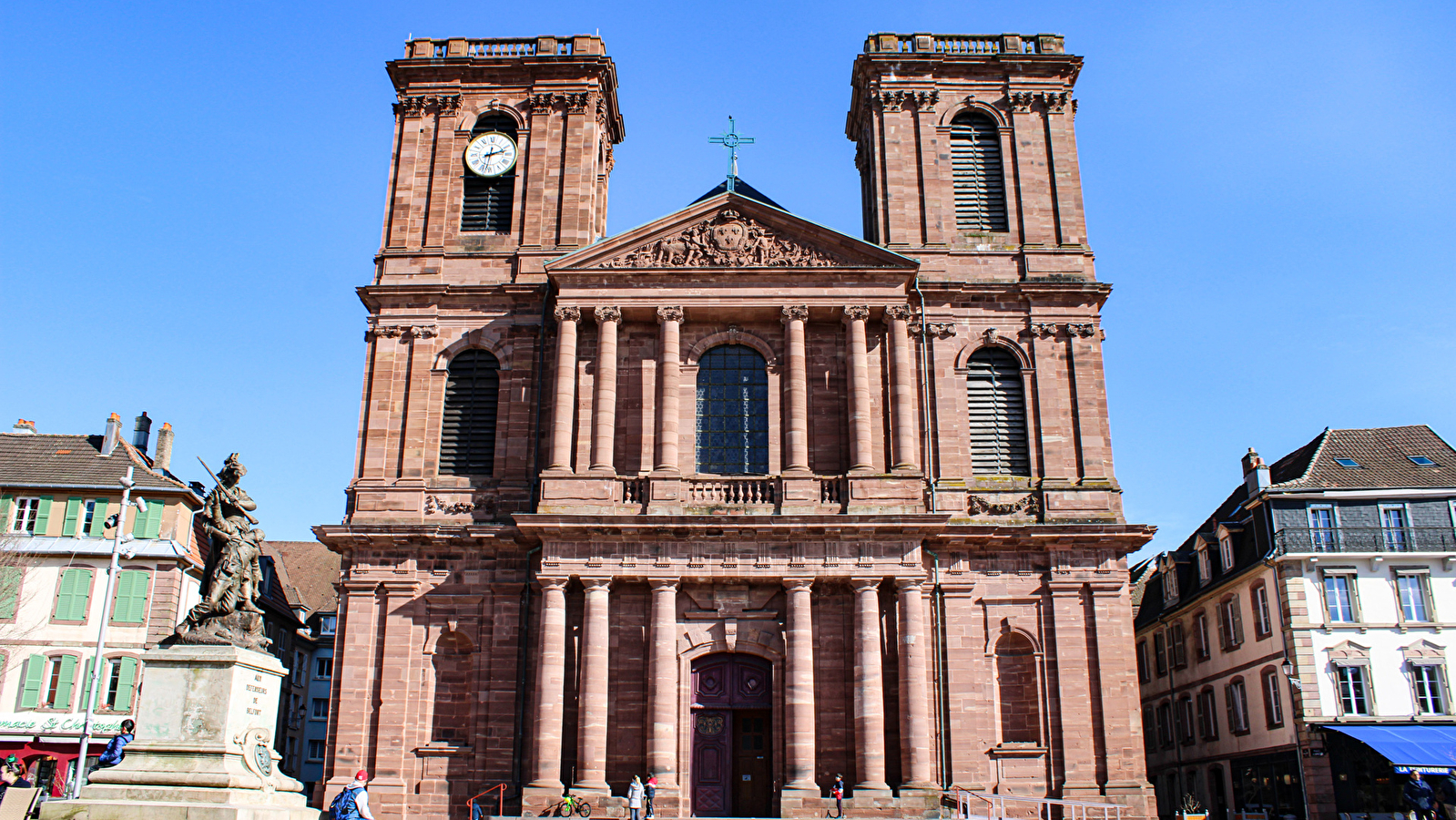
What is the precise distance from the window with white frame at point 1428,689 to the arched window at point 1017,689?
40.7 feet

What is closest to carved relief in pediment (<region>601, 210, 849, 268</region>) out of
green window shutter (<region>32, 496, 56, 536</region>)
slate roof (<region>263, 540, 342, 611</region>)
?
green window shutter (<region>32, 496, 56, 536</region>)

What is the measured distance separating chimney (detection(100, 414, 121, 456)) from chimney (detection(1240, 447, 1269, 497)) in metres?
37.0

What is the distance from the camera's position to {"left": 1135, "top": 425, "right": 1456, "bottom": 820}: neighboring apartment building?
99.4 ft

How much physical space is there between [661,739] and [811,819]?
3451 mm

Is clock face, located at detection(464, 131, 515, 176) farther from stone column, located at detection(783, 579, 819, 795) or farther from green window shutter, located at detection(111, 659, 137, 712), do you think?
green window shutter, located at detection(111, 659, 137, 712)

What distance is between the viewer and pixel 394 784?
25.3m

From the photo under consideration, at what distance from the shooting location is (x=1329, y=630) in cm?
3164

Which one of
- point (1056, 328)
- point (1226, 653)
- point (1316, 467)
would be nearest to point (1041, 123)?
point (1056, 328)

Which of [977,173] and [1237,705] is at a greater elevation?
[977,173]

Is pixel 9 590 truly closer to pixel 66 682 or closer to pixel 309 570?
pixel 66 682

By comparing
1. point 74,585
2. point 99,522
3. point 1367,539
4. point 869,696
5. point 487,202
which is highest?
point 487,202

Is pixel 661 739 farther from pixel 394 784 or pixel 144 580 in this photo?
pixel 144 580

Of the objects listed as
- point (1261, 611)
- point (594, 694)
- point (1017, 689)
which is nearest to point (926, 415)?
point (1017, 689)

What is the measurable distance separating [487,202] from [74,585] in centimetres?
1876
